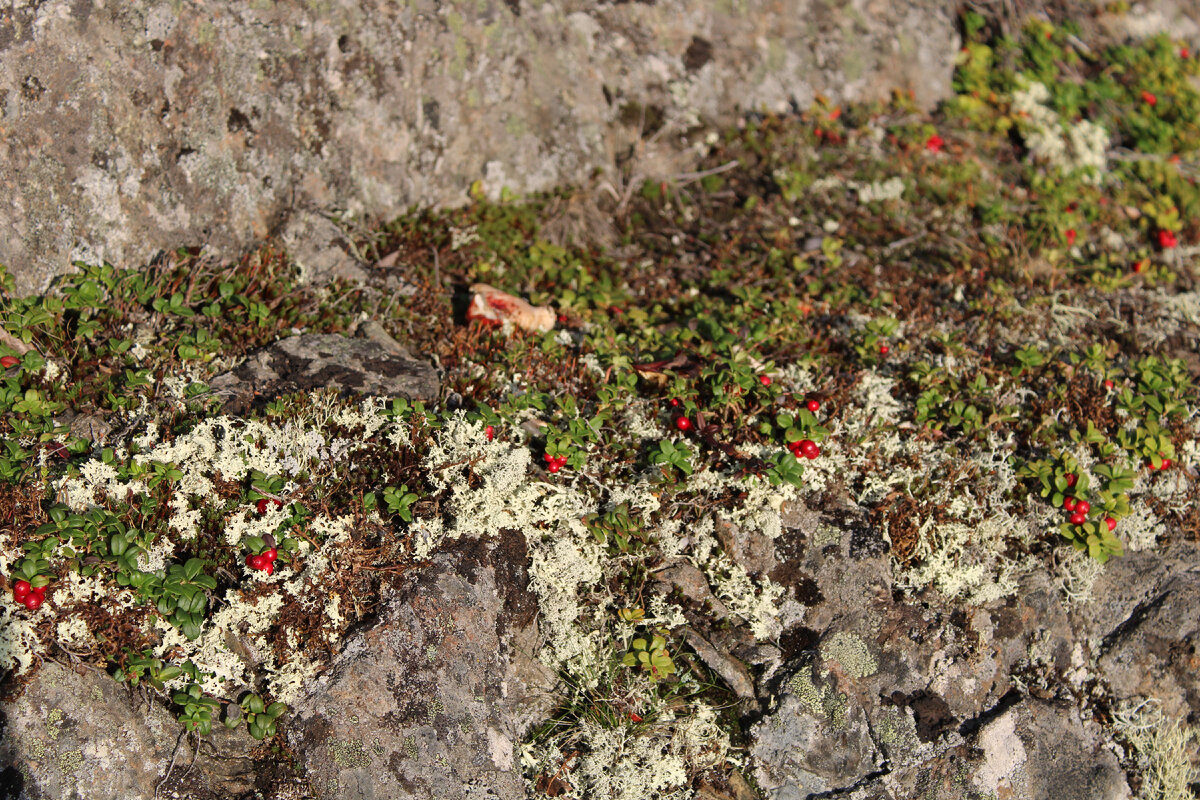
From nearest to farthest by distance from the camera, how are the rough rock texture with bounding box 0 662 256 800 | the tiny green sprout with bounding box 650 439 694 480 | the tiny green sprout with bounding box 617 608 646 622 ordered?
the rough rock texture with bounding box 0 662 256 800 < the tiny green sprout with bounding box 617 608 646 622 < the tiny green sprout with bounding box 650 439 694 480

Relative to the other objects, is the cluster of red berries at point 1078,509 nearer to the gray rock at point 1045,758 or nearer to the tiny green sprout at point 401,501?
the gray rock at point 1045,758

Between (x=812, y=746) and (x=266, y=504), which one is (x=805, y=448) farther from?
(x=266, y=504)

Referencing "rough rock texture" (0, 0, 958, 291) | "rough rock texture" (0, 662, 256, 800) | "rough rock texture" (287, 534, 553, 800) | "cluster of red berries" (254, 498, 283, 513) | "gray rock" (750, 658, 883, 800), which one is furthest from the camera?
"rough rock texture" (0, 0, 958, 291)

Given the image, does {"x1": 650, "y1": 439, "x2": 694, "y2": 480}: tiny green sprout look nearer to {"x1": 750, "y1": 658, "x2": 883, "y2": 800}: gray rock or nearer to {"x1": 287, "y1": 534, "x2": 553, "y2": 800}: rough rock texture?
{"x1": 287, "y1": 534, "x2": 553, "y2": 800}: rough rock texture

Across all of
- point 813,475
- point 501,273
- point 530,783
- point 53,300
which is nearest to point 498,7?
point 501,273

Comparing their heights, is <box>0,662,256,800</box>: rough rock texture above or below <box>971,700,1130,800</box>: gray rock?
above

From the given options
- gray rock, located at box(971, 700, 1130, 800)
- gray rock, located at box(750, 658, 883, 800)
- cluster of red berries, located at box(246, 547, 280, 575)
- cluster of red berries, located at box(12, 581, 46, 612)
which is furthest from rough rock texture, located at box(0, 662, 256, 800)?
gray rock, located at box(971, 700, 1130, 800)

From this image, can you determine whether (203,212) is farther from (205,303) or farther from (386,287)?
(386,287)

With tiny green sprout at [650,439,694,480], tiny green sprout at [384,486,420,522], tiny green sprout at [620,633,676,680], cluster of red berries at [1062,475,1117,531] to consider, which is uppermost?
tiny green sprout at [384,486,420,522]
